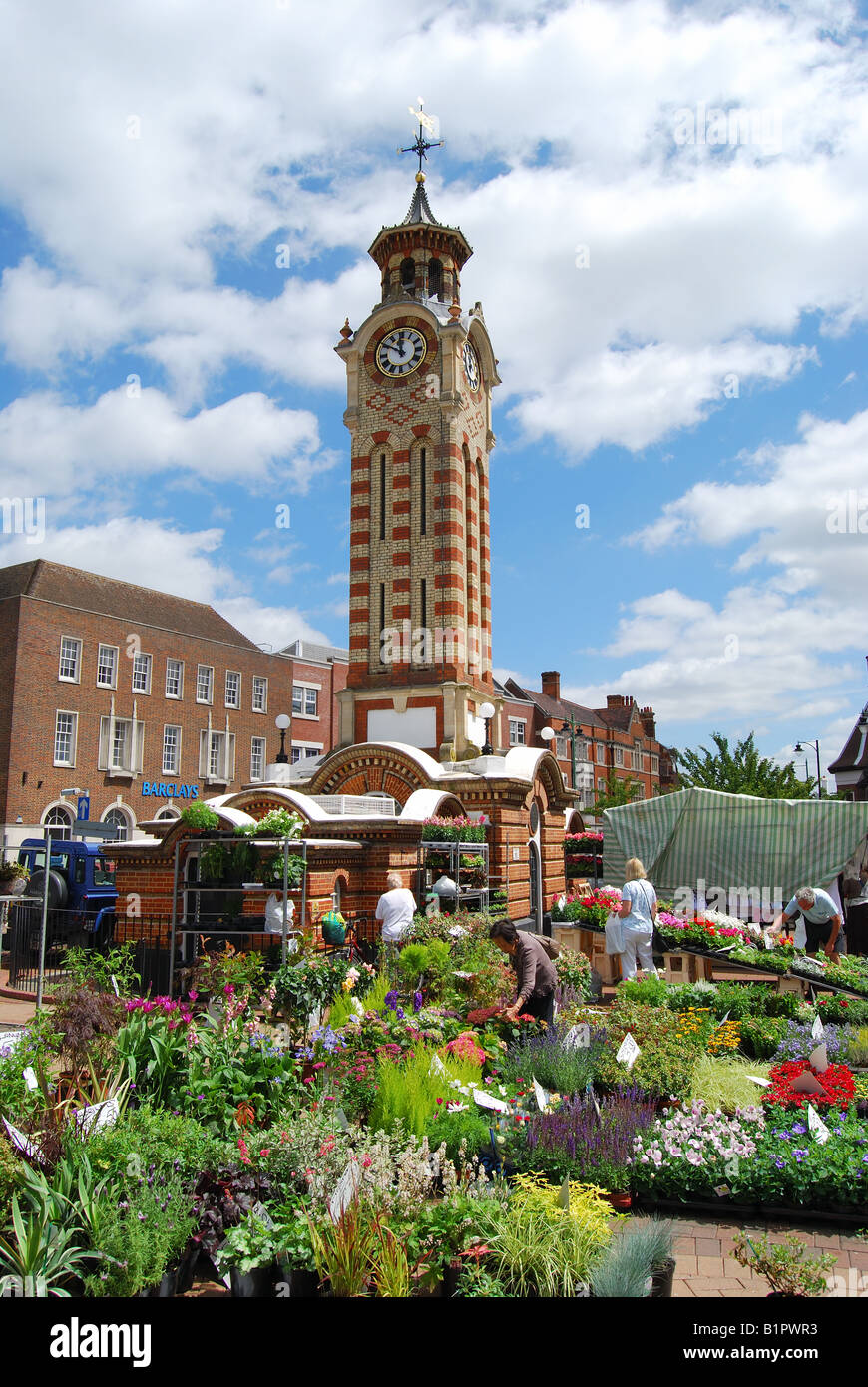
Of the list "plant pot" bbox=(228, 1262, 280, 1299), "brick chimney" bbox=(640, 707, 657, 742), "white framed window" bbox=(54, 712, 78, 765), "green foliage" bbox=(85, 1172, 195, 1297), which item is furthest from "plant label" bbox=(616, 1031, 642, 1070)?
"brick chimney" bbox=(640, 707, 657, 742)

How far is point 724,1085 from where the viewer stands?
704 centimetres

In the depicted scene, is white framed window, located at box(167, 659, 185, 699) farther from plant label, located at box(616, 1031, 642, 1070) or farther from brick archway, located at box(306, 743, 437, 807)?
plant label, located at box(616, 1031, 642, 1070)

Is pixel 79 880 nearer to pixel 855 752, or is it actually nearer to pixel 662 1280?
pixel 662 1280

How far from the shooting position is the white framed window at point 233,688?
42125 millimetres

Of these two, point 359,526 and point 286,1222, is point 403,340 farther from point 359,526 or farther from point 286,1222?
point 286,1222

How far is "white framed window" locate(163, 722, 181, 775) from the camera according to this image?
126ft

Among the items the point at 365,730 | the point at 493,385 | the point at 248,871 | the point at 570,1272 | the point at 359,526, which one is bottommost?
the point at 570,1272

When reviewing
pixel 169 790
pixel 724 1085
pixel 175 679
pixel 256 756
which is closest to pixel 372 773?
pixel 724 1085

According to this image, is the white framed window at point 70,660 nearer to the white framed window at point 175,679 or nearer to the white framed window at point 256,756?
the white framed window at point 175,679

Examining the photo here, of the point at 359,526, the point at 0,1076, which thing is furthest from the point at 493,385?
the point at 0,1076

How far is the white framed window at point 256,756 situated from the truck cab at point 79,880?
875 inches

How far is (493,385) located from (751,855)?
14.3m

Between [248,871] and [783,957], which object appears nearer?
[783,957]

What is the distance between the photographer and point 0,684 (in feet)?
105
